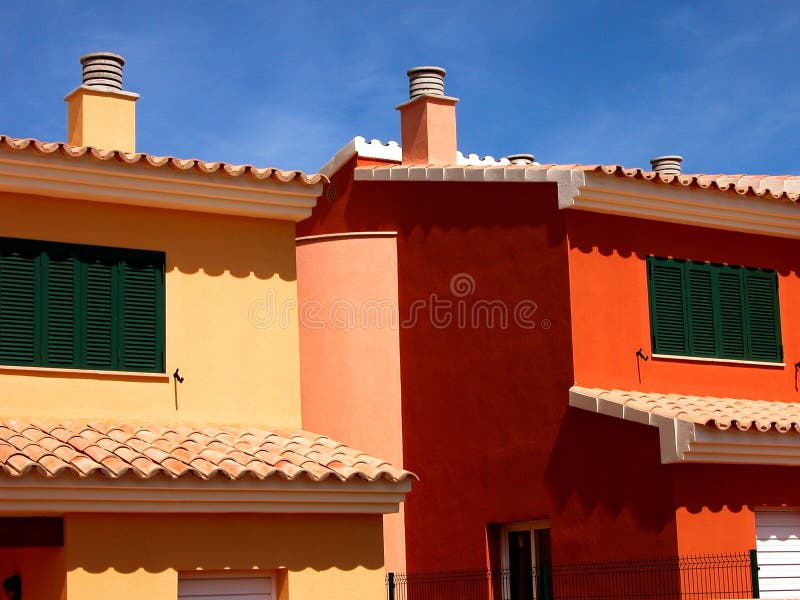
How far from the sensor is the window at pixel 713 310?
17328 mm

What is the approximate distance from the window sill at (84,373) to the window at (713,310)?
6.30 m

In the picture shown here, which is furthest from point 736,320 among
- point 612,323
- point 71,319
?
point 71,319

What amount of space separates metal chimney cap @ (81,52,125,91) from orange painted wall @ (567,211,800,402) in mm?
6035

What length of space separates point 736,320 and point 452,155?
16.0 feet

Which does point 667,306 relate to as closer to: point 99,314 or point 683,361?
point 683,361

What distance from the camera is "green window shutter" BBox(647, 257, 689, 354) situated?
56.5ft

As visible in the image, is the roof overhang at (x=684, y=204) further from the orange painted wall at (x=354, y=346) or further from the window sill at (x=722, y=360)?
the orange painted wall at (x=354, y=346)

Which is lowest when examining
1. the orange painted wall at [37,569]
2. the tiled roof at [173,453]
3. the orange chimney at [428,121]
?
the orange painted wall at [37,569]

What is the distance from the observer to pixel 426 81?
20312 mm

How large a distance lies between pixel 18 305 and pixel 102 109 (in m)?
3.42

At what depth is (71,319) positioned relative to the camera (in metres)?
14.8

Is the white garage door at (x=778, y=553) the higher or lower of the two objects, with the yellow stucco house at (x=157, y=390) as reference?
lower

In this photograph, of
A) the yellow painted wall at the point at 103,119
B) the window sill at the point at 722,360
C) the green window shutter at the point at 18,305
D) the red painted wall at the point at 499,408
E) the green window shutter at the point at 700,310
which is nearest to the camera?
the green window shutter at the point at 18,305

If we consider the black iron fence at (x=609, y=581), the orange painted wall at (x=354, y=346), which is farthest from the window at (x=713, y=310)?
the orange painted wall at (x=354, y=346)
